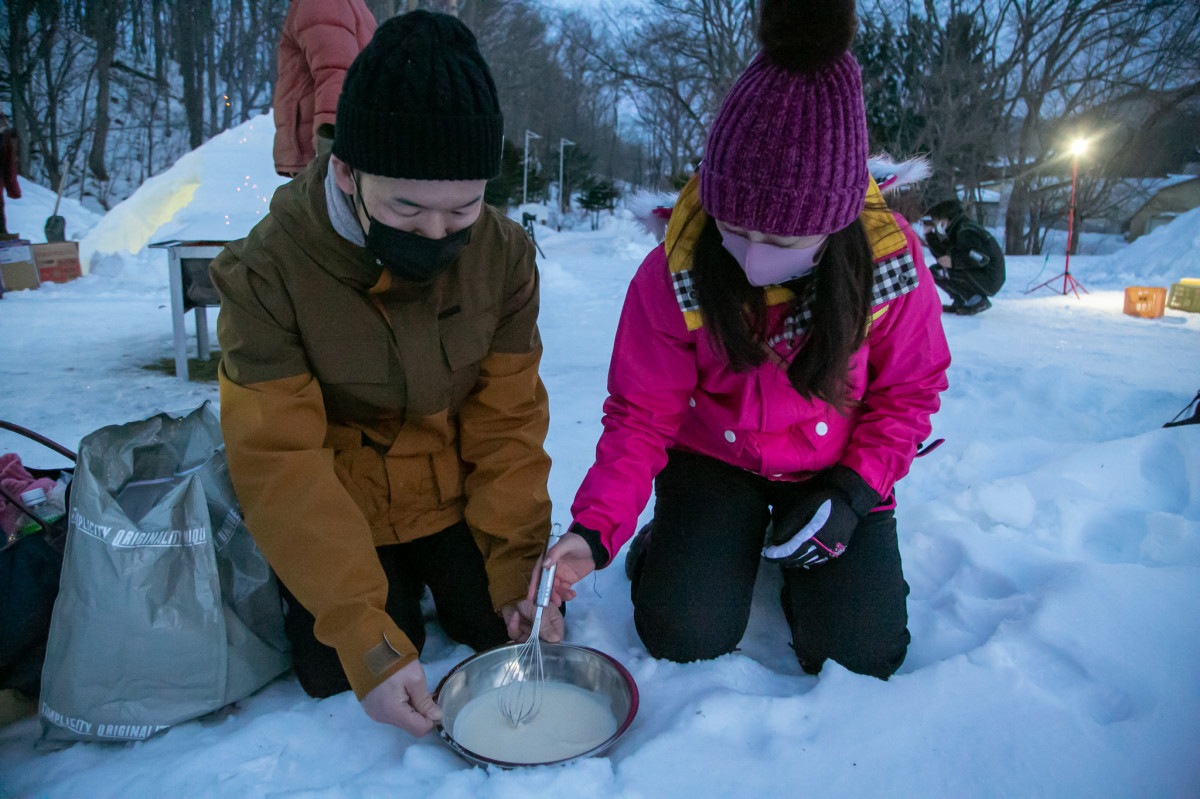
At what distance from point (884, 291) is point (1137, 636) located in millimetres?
847

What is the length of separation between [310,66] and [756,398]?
7.97 ft

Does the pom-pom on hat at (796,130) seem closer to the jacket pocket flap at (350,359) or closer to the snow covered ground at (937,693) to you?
the jacket pocket flap at (350,359)

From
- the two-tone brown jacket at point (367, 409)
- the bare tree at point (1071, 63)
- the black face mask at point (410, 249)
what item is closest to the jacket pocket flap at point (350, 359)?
the two-tone brown jacket at point (367, 409)

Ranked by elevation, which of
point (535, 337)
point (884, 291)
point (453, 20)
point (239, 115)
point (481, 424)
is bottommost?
point (481, 424)

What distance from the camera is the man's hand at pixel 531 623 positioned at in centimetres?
148

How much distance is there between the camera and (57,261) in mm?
7391

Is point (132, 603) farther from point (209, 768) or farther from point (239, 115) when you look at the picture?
point (239, 115)

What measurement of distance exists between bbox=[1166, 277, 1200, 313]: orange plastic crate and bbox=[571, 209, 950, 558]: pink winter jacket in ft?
20.7

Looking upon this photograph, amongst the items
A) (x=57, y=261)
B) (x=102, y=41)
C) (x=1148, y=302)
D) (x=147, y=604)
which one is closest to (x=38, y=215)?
(x=57, y=261)

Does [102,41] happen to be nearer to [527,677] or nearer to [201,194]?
Result: [201,194]

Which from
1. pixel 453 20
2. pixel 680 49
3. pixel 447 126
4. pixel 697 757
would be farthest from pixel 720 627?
pixel 680 49

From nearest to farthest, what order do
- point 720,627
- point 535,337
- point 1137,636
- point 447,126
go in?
point 447,126, point 1137,636, point 720,627, point 535,337

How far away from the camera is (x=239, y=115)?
2058 cm

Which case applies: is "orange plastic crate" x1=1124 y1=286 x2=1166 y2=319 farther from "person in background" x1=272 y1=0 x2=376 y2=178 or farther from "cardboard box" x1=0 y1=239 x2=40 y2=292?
"cardboard box" x1=0 y1=239 x2=40 y2=292
